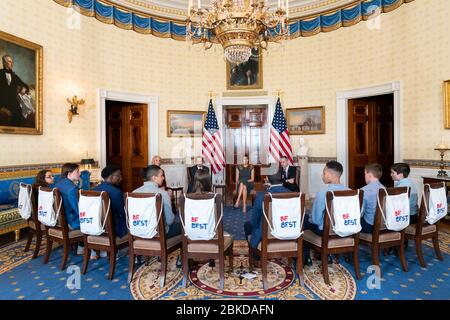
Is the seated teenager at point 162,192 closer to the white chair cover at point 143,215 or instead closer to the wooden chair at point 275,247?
the white chair cover at point 143,215

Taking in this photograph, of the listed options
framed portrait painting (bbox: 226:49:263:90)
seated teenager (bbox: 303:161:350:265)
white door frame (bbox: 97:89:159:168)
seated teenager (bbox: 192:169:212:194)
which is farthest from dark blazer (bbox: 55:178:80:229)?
framed portrait painting (bbox: 226:49:263:90)

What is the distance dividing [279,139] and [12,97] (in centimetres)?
675

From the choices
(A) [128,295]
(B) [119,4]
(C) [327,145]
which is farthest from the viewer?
(C) [327,145]

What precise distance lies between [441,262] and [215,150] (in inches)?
251

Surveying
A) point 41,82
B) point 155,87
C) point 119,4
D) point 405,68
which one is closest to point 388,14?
point 405,68

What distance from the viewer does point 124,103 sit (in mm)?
9430

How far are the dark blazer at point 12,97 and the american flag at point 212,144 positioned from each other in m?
4.76

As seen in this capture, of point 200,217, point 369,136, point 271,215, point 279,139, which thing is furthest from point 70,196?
point 369,136

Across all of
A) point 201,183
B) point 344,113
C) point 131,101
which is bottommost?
point 201,183

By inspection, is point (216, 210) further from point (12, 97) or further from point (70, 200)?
point (12, 97)

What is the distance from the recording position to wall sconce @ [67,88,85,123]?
7287 mm

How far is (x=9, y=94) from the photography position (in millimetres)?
5910

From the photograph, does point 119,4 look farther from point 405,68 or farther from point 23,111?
point 405,68

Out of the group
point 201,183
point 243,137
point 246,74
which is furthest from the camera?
point 243,137
